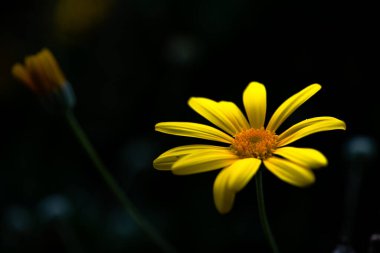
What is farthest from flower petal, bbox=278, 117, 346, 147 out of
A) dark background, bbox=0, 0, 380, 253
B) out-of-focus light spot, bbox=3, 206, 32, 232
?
out-of-focus light spot, bbox=3, 206, 32, 232

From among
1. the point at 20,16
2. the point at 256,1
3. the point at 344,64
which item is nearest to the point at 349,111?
the point at 344,64

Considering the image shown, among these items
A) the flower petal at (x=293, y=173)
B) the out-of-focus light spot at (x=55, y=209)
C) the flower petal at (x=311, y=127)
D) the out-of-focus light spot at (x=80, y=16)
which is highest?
the out-of-focus light spot at (x=80, y=16)

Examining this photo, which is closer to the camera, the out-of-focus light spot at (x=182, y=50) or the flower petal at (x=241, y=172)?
the flower petal at (x=241, y=172)

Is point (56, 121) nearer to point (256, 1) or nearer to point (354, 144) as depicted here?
point (256, 1)

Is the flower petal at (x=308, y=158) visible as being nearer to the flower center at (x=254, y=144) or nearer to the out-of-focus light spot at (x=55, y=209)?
the flower center at (x=254, y=144)

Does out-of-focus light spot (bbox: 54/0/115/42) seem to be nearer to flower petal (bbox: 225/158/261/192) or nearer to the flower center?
the flower center

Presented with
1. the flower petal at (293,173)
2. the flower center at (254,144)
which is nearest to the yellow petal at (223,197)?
the flower petal at (293,173)
